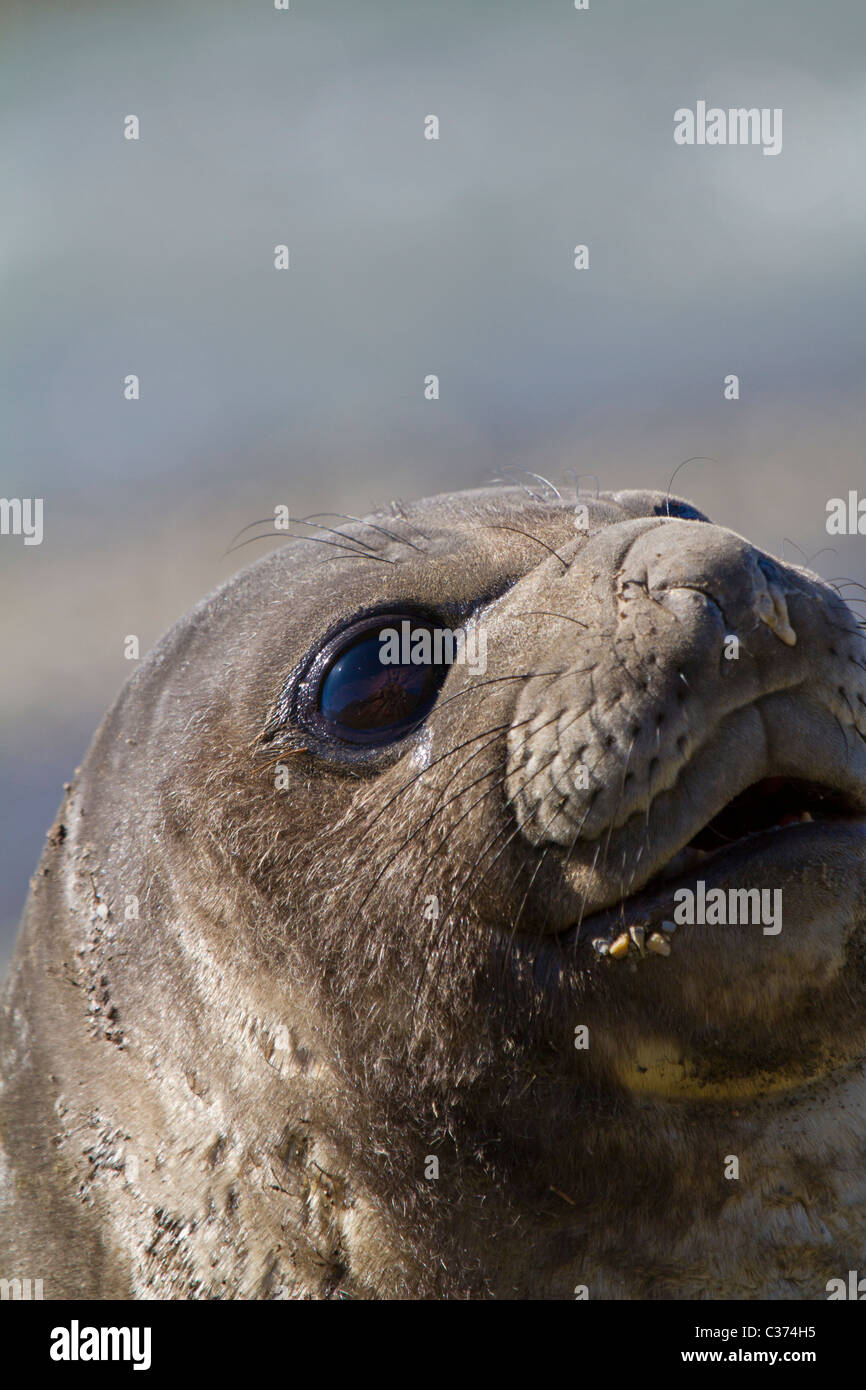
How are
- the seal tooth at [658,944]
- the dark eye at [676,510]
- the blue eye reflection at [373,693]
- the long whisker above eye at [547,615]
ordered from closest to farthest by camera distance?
the seal tooth at [658,944] < the long whisker above eye at [547,615] < the blue eye reflection at [373,693] < the dark eye at [676,510]

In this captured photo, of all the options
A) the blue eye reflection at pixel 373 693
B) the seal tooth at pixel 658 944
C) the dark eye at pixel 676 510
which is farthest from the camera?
the dark eye at pixel 676 510

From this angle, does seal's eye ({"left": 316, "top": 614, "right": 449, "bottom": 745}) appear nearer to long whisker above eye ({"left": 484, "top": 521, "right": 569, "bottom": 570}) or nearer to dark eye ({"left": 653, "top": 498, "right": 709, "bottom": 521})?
long whisker above eye ({"left": 484, "top": 521, "right": 569, "bottom": 570})

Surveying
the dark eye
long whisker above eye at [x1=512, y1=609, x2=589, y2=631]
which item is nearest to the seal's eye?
long whisker above eye at [x1=512, y1=609, x2=589, y2=631]

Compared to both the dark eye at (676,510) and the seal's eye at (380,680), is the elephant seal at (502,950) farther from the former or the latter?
the dark eye at (676,510)

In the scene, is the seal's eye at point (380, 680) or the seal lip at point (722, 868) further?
the seal's eye at point (380, 680)

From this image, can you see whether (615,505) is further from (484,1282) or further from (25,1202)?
(25,1202)

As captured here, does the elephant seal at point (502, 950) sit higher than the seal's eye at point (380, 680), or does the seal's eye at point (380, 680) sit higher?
the seal's eye at point (380, 680)

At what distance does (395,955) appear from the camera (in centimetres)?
342

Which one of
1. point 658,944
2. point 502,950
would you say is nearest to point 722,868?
point 658,944

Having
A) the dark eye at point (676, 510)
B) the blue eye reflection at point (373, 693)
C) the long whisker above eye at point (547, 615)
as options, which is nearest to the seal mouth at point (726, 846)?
the long whisker above eye at point (547, 615)

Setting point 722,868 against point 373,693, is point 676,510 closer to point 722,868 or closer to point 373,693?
point 373,693

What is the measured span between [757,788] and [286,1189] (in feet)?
5.27

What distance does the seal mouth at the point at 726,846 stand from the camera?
10.1 feet

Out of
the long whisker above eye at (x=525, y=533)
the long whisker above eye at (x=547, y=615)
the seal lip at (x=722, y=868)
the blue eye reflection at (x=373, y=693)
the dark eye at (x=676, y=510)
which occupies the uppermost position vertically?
the dark eye at (x=676, y=510)
